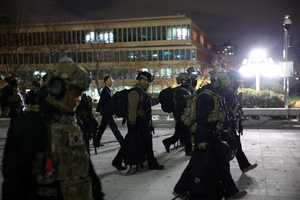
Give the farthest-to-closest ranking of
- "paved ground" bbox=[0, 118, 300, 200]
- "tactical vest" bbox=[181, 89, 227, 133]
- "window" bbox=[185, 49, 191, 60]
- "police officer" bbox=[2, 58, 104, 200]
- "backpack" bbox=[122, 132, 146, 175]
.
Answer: "window" bbox=[185, 49, 191, 60] < "backpack" bbox=[122, 132, 146, 175] < "paved ground" bbox=[0, 118, 300, 200] < "tactical vest" bbox=[181, 89, 227, 133] < "police officer" bbox=[2, 58, 104, 200]

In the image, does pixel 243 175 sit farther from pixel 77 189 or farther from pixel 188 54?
pixel 188 54

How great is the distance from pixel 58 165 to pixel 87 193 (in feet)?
1.02

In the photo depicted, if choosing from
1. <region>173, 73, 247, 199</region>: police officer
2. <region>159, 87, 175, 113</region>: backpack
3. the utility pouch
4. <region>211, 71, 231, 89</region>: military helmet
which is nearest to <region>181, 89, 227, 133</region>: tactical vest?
<region>173, 73, 247, 199</region>: police officer

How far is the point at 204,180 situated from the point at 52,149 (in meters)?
2.46

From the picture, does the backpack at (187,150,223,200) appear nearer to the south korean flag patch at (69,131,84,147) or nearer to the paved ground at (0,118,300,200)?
the paved ground at (0,118,300,200)

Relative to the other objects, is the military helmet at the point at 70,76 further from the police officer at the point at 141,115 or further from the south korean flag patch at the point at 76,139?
the police officer at the point at 141,115

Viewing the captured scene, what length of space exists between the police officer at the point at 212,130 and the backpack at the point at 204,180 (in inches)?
8.6

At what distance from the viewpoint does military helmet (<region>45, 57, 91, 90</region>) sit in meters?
2.08

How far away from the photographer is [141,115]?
623 cm

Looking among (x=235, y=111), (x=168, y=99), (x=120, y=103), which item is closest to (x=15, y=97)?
(x=120, y=103)

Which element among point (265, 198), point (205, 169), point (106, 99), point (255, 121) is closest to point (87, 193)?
point (205, 169)

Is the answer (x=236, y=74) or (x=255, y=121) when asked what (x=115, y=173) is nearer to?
(x=236, y=74)

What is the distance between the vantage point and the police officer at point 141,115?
20.0 ft

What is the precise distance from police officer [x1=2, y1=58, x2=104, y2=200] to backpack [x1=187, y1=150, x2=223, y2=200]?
6.88 feet
